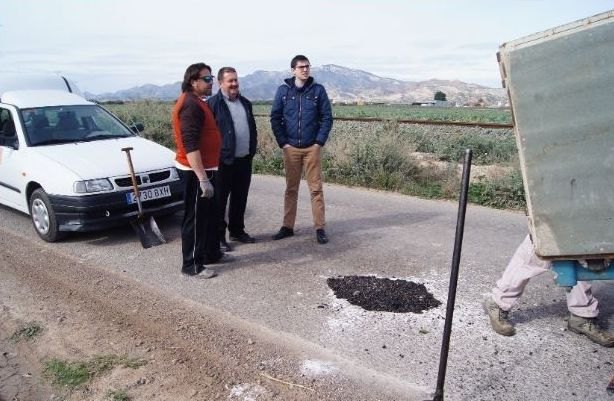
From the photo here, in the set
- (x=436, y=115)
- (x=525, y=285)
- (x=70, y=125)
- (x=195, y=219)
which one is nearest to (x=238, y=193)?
→ (x=195, y=219)

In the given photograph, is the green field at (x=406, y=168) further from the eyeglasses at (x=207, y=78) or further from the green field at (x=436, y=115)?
the green field at (x=436, y=115)

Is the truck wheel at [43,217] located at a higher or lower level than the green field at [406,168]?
higher

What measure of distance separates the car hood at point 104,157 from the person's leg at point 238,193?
1.19m

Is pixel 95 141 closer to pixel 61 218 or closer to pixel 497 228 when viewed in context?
pixel 61 218

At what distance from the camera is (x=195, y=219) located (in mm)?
4953

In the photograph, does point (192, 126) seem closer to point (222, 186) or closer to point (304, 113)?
point (222, 186)

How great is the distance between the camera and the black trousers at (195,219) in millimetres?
4855

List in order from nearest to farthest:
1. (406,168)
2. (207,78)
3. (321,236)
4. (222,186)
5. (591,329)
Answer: (591,329)
(207,78)
(222,186)
(321,236)
(406,168)

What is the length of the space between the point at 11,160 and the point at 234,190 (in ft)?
10.6

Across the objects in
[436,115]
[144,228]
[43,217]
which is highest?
[43,217]

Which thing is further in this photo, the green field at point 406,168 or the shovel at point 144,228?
the green field at point 406,168

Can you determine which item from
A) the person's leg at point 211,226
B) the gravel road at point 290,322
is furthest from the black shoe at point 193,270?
the person's leg at point 211,226

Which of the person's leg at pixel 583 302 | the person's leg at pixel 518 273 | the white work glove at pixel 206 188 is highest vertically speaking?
the white work glove at pixel 206 188

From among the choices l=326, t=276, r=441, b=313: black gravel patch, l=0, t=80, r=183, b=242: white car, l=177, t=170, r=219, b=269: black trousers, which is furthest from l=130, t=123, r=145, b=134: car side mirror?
l=326, t=276, r=441, b=313: black gravel patch
